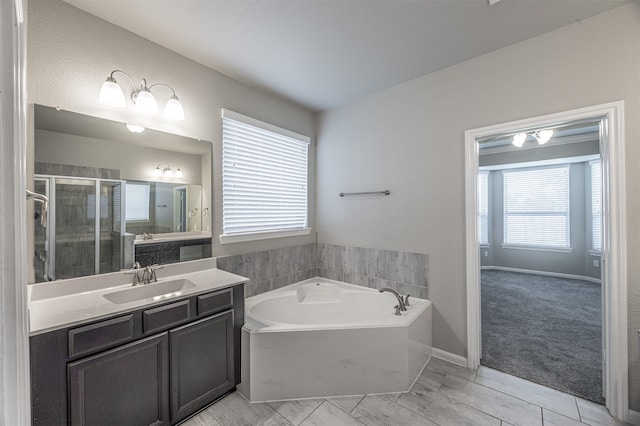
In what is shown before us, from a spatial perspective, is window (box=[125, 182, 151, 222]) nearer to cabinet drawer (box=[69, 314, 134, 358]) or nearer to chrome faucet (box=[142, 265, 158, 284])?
chrome faucet (box=[142, 265, 158, 284])

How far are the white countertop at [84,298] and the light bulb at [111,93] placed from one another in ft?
3.85

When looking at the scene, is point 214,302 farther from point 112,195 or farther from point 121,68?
point 121,68

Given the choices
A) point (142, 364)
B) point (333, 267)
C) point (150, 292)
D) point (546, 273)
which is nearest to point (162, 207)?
point (150, 292)

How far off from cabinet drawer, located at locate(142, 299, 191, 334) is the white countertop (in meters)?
0.05

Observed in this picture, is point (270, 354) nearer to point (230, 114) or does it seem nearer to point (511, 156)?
point (230, 114)

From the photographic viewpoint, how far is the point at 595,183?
4.88 meters

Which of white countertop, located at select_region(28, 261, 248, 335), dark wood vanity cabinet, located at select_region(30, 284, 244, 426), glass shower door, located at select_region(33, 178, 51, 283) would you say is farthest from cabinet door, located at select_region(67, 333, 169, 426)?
glass shower door, located at select_region(33, 178, 51, 283)

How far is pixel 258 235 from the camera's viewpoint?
9.08 ft

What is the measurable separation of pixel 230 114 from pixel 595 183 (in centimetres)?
640

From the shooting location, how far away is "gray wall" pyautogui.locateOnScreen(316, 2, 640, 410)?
1.74 metres

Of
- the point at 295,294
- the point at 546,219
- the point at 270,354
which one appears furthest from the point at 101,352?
the point at 546,219

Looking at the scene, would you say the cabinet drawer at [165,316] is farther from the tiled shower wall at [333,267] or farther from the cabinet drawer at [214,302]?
the tiled shower wall at [333,267]

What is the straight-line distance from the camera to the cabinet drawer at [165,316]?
156cm

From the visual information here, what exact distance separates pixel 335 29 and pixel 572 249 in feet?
20.3
